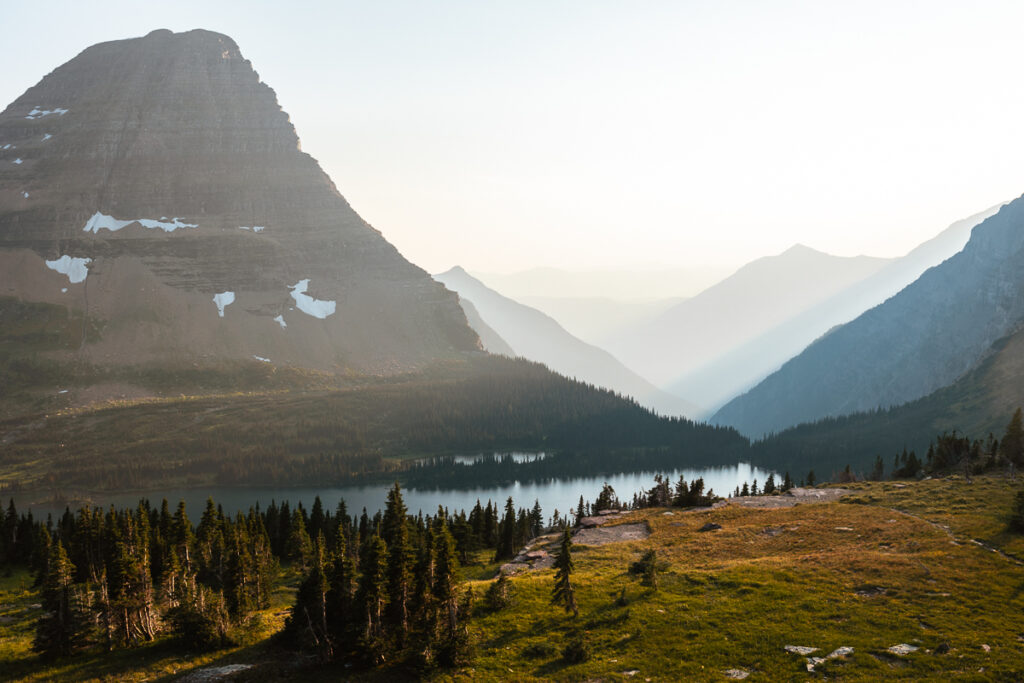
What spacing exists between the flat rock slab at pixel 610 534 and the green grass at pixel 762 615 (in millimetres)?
5251

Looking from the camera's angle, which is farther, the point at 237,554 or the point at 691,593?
the point at 237,554

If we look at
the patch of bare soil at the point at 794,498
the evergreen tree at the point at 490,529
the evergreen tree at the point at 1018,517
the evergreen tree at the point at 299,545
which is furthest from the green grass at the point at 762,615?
the evergreen tree at the point at 490,529

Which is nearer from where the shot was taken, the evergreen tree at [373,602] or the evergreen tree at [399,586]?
the evergreen tree at [373,602]

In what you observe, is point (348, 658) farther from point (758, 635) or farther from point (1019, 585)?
point (1019, 585)

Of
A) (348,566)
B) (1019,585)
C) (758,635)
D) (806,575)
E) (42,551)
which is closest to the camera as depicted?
(758,635)

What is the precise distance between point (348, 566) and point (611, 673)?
23730mm

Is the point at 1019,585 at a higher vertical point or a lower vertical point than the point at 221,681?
higher

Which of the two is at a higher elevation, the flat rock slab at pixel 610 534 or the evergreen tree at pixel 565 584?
the evergreen tree at pixel 565 584

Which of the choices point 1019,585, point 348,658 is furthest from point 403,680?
point 1019,585

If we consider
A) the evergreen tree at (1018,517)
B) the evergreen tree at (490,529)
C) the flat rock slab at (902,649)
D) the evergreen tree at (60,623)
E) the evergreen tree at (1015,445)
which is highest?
the evergreen tree at (1015,445)

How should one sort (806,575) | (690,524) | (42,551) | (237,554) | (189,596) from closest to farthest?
1. (806,575)
2. (189,596)
3. (237,554)
4. (690,524)
5. (42,551)

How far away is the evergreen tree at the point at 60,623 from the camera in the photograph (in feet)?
190

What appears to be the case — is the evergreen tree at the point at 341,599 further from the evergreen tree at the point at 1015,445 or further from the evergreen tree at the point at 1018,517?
the evergreen tree at the point at 1015,445

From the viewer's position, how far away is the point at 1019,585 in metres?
49.7
